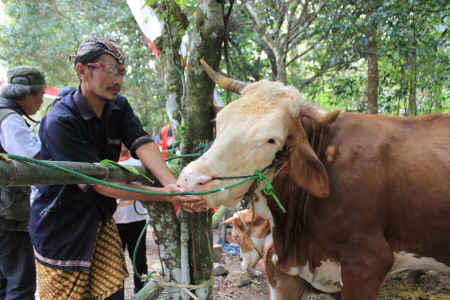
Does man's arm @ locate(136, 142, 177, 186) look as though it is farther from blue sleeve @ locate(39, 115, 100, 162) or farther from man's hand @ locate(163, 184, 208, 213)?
blue sleeve @ locate(39, 115, 100, 162)

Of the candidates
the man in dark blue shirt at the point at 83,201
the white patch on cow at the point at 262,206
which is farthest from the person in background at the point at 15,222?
the white patch on cow at the point at 262,206

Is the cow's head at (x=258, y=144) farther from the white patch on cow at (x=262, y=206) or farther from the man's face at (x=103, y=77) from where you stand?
the man's face at (x=103, y=77)

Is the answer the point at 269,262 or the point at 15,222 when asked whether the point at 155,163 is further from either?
the point at 269,262

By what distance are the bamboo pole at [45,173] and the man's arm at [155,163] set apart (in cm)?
40

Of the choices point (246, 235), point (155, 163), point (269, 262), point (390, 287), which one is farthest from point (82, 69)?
point (390, 287)

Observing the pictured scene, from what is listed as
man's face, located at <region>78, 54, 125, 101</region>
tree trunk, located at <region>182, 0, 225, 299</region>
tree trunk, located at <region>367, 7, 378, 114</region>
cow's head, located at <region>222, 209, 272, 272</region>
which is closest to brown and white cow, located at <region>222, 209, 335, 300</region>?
cow's head, located at <region>222, 209, 272, 272</region>

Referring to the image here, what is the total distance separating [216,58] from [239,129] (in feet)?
2.44

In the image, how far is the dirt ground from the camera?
13.2ft

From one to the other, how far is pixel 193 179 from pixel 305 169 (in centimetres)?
80

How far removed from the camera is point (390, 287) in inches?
167

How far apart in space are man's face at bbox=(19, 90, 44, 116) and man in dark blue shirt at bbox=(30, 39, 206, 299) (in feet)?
3.67

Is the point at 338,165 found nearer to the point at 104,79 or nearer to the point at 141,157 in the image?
the point at 141,157

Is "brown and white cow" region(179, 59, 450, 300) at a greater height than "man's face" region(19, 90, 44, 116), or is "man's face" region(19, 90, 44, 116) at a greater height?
"man's face" region(19, 90, 44, 116)

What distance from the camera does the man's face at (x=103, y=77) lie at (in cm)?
207
